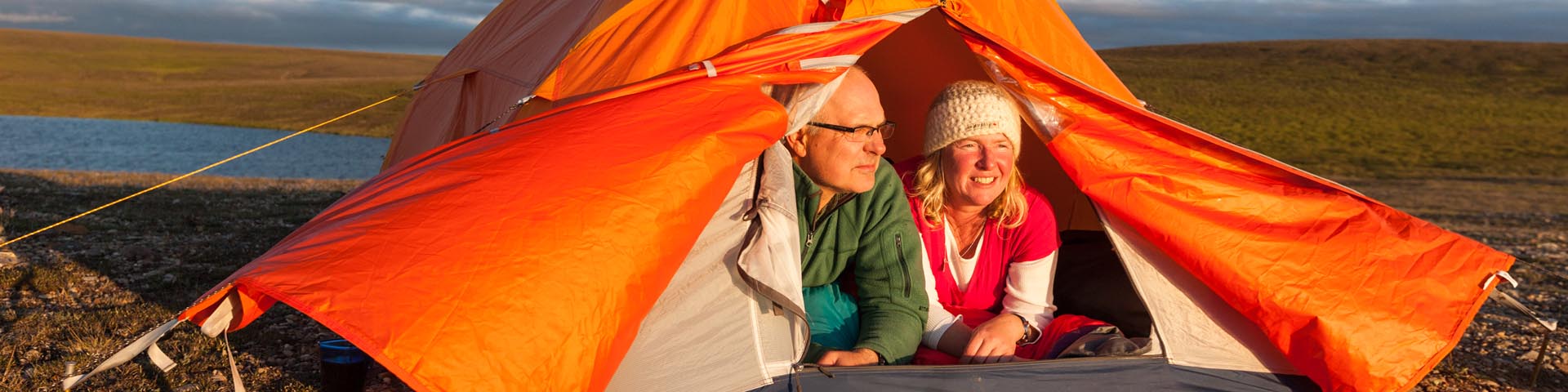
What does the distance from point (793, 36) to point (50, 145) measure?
30.1 meters

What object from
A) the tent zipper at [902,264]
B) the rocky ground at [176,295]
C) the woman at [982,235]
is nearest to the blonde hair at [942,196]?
the woman at [982,235]

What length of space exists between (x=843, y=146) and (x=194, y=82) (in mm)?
55848

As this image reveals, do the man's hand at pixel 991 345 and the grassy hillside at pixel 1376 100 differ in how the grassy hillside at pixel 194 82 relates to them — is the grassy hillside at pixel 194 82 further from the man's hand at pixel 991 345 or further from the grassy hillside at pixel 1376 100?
the man's hand at pixel 991 345

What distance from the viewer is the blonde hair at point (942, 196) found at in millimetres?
3992

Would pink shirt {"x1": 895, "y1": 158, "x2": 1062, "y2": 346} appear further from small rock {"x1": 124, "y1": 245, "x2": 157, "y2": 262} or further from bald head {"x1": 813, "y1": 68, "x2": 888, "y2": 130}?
small rock {"x1": 124, "y1": 245, "x2": 157, "y2": 262}

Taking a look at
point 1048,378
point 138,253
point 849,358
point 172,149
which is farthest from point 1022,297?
point 172,149

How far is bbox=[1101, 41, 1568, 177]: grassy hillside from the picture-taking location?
27531mm

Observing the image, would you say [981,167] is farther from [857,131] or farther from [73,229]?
[73,229]

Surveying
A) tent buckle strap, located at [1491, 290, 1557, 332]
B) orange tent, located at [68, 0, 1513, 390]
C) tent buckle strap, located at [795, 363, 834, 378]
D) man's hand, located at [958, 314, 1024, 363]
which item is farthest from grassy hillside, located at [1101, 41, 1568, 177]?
tent buckle strap, located at [795, 363, 834, 378]

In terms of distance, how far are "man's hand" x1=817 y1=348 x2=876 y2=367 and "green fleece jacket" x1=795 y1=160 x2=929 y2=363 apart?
94 millimetres

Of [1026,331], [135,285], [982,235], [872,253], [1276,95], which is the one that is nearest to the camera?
[872,253]

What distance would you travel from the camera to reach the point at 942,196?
13.4ft

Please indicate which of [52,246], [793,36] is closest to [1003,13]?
[793,36]

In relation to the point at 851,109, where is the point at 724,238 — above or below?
below
